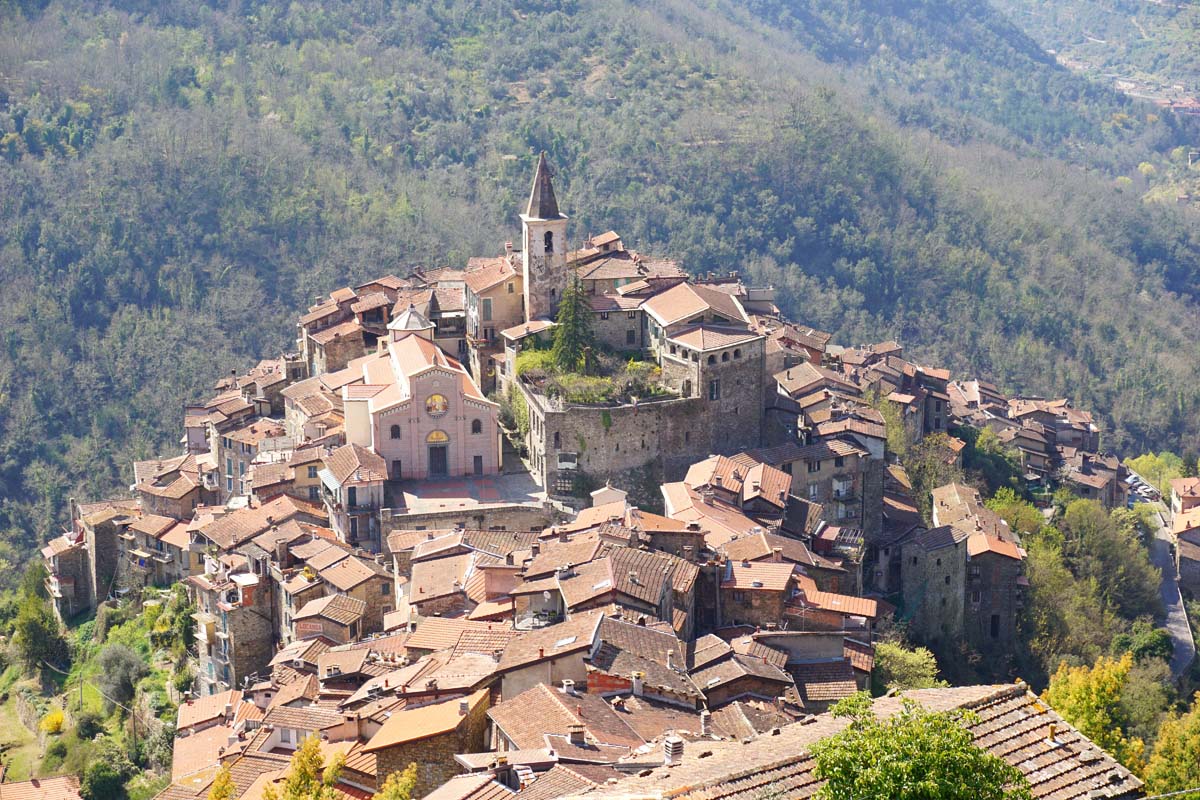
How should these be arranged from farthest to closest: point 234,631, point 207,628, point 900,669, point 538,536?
point 207,628
point 538,536
point 234,631
point 900,669

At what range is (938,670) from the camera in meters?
54.7

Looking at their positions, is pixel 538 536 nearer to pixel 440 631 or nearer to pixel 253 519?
pixel 440 631

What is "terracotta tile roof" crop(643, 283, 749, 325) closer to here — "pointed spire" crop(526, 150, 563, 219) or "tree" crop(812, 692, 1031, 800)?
"pointed spire" crop(526, 150, 563, 219)

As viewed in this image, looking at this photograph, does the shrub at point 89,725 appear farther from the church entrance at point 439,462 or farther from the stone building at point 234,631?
the church entrance at point 439,462

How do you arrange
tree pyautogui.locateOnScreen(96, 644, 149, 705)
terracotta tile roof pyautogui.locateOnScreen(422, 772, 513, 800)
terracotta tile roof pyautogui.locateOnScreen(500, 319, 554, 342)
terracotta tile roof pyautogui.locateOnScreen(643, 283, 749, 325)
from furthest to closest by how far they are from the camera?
1. terracotta tile roof pyautogui.locateOnScreen(500, 319, 554, 342)
2. terracotta tile roof pyautogui.locateOnScreen(643, 283, 749, 325)
3. tree pyautogui.locateOnScreen(96, 644, 149, 705)
4. terracotta tile roof pyautogui.locateOnScreen(422, 772, 513, 800)

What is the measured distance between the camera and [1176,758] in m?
46.2

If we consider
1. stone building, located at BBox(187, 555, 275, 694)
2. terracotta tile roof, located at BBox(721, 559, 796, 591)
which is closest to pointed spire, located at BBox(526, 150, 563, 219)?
stone building, located at BBox(187, 555, 275, 694)

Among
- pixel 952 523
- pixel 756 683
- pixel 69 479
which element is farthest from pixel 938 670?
pixel 69 479

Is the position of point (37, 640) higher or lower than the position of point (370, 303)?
lower

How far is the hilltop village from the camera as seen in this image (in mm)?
39375

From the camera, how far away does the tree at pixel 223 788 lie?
128ft

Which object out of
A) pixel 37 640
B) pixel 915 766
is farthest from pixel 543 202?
pixel 915 766

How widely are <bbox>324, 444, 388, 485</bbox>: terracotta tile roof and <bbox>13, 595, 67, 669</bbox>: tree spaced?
13.1 metres

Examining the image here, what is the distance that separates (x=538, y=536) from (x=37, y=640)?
2101 cm
